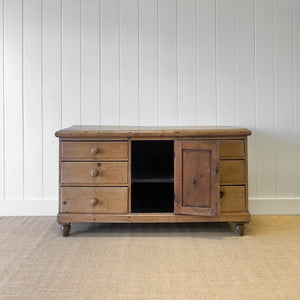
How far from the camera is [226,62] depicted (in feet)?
9.23

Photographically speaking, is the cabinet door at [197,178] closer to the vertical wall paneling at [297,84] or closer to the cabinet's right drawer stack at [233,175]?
the cabinet's right drawer stack at [233,175]

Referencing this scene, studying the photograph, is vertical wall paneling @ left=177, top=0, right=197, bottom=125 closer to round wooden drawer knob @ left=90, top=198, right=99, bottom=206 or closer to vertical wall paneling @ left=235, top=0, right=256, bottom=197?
vertical wall paneling @ left=235, top=0, right=256, bottom=197

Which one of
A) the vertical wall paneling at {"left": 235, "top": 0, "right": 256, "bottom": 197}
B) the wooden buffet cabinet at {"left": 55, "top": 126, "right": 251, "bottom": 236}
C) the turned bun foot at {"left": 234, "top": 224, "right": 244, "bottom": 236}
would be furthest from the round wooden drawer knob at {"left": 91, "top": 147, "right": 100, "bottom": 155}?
the vertical wall paneling at {"left": 235, "top": 0, "right": 256, "bottom": 197}

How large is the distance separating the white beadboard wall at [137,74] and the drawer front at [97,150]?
0.53 m

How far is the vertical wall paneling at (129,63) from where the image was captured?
2.79 metres

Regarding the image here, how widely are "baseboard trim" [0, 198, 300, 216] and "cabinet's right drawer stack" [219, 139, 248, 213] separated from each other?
0.58m

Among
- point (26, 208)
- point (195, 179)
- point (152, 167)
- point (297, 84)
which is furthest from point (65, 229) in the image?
point (297, 84)

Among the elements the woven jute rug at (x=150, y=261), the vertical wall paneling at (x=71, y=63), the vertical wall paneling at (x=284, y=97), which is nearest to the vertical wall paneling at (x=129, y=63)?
the vertical wall paneling at (x=71, y=63)

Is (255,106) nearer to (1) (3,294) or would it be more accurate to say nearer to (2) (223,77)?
(2) (223,77)

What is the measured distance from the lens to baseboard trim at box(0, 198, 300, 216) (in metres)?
2.83

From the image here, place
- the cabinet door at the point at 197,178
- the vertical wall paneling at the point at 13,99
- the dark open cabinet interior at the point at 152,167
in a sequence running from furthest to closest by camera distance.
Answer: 1. the vertical wall paneling at the point at 13,99
2. the dark open cabinet interior at the point at 152,167
3. the cabinet door at the point at 197,178

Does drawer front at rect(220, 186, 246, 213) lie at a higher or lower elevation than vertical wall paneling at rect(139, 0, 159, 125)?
lower

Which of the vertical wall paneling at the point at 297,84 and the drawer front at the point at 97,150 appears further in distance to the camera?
the vertical wall paneling at the point at 297,84

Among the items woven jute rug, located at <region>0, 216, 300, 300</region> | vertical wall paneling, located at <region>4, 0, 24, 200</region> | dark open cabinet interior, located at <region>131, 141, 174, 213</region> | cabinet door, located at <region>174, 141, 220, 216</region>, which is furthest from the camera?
vertical wall paneling, located at <region>4, 0, 24, 200</region>
